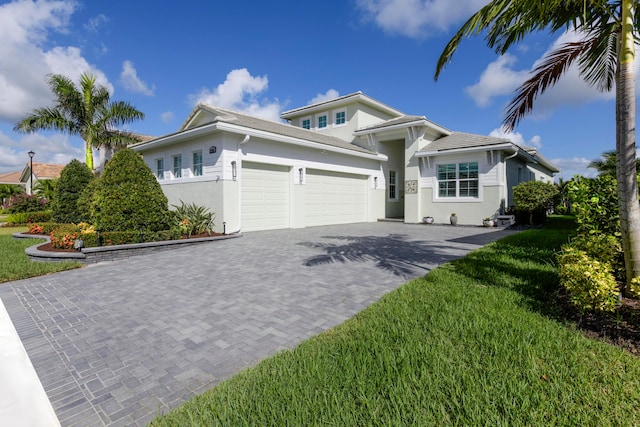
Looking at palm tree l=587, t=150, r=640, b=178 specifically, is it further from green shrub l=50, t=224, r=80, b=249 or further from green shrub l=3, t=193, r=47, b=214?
green shrub l=3, t=193, r=47, b=214

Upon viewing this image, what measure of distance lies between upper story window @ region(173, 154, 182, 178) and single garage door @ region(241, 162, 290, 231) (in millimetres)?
3712

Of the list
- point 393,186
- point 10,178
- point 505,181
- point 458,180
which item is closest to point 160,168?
point 393,186

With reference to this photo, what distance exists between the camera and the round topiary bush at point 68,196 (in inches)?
478

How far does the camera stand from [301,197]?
46.2 ft

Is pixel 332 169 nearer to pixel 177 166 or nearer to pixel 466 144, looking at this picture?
pixel 466 144

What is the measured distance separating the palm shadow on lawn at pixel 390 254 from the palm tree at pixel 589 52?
10.3 feet

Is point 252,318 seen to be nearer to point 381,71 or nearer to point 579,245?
point 579,245

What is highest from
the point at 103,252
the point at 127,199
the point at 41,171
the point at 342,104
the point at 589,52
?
the point at 342,104

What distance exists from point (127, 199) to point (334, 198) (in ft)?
32.6

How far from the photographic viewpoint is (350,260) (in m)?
7.12

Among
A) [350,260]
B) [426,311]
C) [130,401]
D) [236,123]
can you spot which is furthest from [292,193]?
[130,401]

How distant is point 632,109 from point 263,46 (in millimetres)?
15086

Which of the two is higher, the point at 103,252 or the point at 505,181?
the point at 505,181

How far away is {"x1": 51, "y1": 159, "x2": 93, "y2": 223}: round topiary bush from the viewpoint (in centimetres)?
1214
